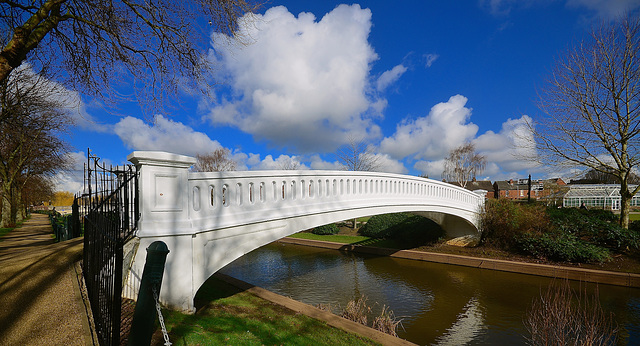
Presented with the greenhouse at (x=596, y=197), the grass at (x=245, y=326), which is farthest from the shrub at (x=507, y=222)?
the greenhouse at (x=596, y=197)

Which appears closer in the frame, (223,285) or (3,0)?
(3,0)

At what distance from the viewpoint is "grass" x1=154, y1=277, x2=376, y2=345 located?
3.70 m

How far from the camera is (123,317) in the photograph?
3580 mm

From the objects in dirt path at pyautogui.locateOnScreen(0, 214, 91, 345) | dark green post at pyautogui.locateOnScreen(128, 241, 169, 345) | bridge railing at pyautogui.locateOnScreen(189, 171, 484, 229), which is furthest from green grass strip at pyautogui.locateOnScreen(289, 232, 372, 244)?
dark green post at pyautogui.locateOnScreen(128, 241, 169, 345)

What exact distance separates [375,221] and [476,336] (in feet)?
44.0

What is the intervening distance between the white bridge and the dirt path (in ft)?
2.53

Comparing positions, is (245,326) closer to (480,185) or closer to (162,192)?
Result: (162,192)

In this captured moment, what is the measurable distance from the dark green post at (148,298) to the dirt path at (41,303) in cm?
144

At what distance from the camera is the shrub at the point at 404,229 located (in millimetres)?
17672

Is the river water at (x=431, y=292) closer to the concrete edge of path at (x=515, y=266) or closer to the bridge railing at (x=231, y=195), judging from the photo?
the concrete edge of path at (x=515, y=266)

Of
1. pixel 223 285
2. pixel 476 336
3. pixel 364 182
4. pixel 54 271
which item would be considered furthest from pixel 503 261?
pixel 54 271

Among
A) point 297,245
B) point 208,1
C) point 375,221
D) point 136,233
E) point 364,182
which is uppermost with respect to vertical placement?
point 208,1

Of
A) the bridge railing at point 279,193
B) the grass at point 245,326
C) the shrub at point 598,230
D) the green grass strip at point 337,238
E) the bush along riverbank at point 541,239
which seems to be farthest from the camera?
the green grass strip at point 337,238

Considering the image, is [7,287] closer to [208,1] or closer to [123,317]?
[123,317]
